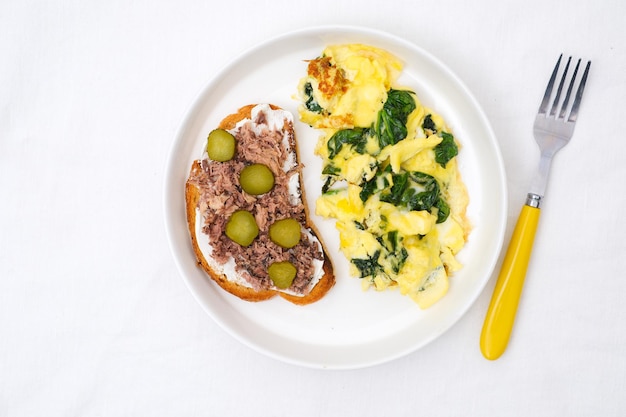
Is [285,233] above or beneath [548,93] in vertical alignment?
beneath

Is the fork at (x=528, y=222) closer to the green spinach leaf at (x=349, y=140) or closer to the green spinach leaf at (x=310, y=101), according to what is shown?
the green spinach leaf at (x=349, y=140)

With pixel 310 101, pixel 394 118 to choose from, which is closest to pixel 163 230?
pixel 310 101

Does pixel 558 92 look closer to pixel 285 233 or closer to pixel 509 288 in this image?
pixel 509 288

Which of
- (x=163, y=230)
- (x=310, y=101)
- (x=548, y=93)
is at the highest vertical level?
(x=548, y=93)

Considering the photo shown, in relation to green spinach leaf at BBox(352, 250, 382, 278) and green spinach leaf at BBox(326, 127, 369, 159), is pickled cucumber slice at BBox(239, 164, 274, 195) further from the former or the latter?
green spinach leaf at BBox(352, 250, 382, 278)

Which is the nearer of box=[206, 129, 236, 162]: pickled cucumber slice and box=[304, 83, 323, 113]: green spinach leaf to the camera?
box=[206, 129, 236, 162]: pickled cucumber slice

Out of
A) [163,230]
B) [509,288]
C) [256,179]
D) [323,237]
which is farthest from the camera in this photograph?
[163,230]

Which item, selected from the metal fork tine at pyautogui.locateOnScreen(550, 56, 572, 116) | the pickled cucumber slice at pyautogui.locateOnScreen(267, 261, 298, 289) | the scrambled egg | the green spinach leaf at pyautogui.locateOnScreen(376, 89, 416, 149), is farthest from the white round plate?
the metal fork tine at pyautogui.locateOnScreen(550, 56, 572, 116)

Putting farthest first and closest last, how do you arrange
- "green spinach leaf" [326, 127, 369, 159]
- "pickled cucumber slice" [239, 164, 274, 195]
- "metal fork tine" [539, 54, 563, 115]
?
"metal fork tine" [539, 54, 563, 115] < "green spinach leaf" [326, 127, 369, 159] < "pickled cucumber slice" [239, 164, 274, 195]
